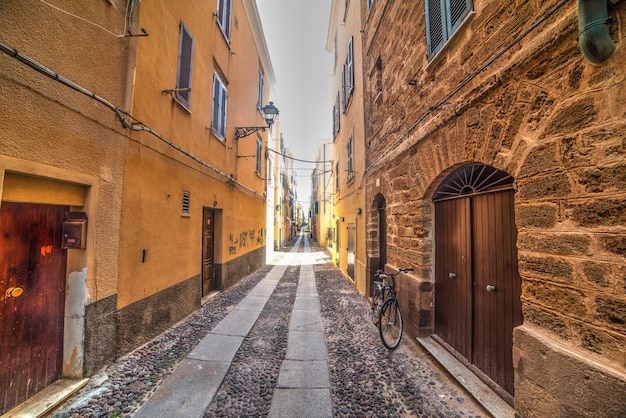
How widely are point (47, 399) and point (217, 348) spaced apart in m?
1.88

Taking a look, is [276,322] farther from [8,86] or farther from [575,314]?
[8,86]

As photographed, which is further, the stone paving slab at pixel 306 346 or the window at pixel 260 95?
the window at pixel 260 95

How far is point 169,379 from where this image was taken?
3236 millimetres

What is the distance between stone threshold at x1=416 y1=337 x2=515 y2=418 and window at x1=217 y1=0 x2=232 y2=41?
888 cm

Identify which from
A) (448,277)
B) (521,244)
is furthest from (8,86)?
(448,277)

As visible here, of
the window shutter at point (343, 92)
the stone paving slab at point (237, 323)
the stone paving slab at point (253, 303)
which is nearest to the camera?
the stone paving slab at point (237, 323)

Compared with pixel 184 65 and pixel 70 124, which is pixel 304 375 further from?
pixel 184 65

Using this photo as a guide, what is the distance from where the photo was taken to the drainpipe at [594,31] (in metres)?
1.64

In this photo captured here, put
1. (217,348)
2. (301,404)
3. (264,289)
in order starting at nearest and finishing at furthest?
(301,404)
(217,348)
(264,289)

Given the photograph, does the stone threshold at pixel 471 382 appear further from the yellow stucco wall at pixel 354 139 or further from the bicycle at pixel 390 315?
the yellow stucco wall at pixel 354 139

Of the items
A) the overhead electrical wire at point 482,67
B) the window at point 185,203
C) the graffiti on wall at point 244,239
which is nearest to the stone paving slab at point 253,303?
the graffiti on wall at point 244,239

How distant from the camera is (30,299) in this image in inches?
107

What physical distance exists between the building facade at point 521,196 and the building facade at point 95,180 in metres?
4.32

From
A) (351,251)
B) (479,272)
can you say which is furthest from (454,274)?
(351,251)
